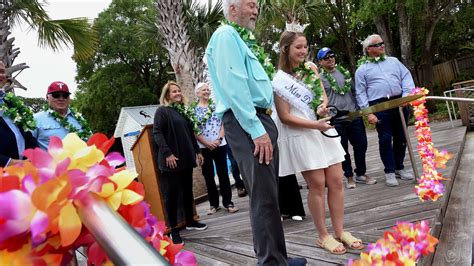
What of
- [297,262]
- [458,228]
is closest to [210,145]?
[297,262]

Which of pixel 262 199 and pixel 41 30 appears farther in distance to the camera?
pixel 41 30

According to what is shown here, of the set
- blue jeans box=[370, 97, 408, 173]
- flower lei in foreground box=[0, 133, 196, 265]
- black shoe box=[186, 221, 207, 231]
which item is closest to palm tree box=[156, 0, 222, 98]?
black shoe box=[186, 221, 207, 231]

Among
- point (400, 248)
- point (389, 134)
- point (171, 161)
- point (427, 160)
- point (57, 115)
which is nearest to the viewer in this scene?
point (400, 248)

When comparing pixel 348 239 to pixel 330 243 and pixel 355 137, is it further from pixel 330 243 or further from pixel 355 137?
pixel 355 137

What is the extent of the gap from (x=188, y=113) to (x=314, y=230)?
5.74 feet

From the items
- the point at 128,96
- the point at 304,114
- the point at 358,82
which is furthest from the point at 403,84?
the point at 128,96

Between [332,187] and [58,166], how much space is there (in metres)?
2.14

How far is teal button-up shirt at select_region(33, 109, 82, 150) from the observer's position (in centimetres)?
297

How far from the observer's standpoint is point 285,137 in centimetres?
257

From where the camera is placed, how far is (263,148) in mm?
1910

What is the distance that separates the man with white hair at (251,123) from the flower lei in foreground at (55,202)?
1.21 metres

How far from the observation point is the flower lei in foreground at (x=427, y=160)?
10.4ft

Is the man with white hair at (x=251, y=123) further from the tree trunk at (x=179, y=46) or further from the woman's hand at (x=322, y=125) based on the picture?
the tree trunk at (x=179, y=46)

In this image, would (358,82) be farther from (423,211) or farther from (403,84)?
(423,211)
